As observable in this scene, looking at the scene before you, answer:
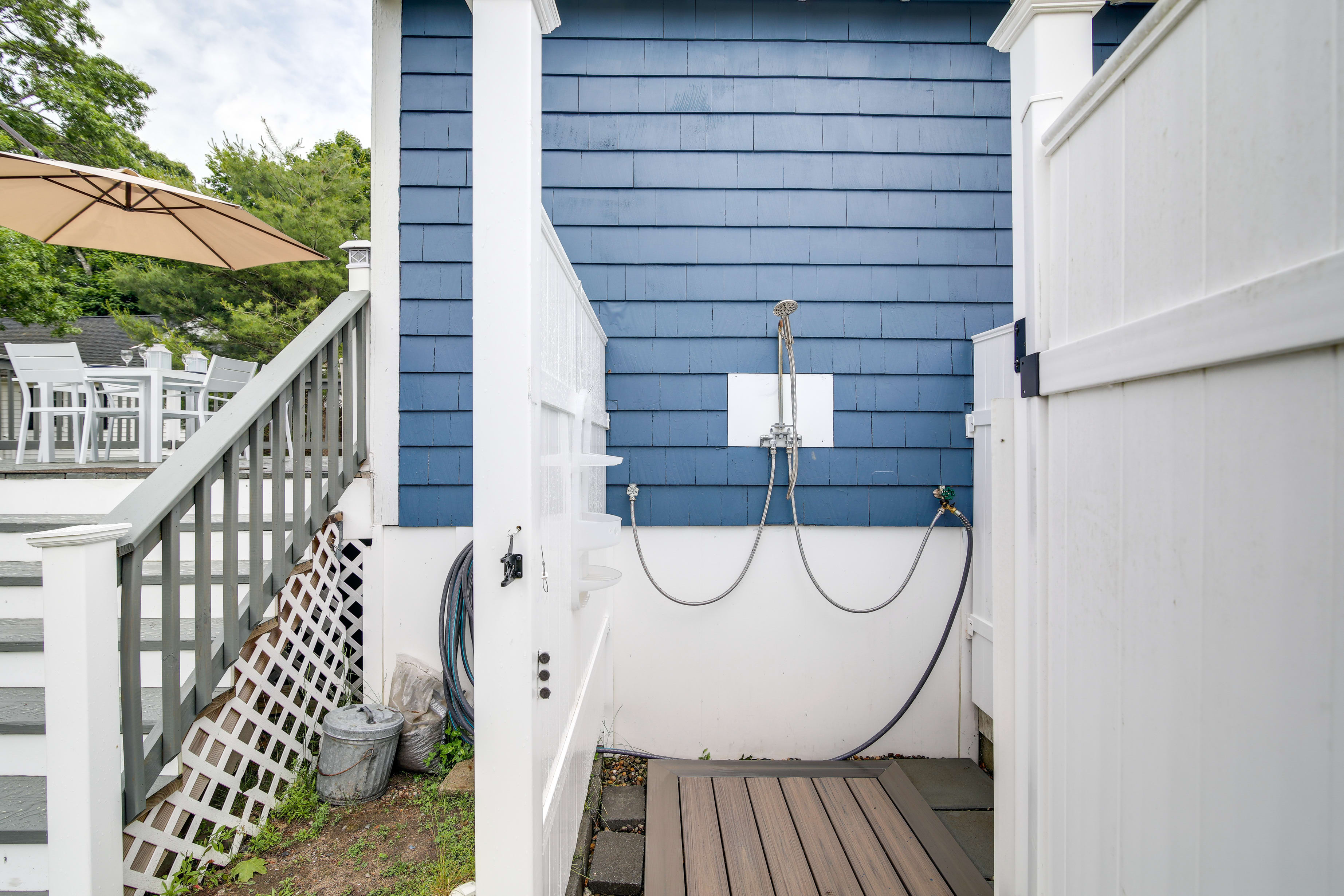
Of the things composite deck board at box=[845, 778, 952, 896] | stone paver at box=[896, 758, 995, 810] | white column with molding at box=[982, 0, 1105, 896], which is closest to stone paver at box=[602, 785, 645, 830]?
composite deck board at box=[845, 778, 952, 896]

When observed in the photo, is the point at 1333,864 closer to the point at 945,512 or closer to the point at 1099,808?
the point at 1099,808

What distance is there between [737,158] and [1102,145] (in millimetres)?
1985

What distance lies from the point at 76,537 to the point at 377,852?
1354 millimetres

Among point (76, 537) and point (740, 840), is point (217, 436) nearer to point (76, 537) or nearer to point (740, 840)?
point (76, 537)

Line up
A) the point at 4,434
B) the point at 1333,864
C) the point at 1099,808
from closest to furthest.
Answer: the point at 1333,864, the point at 1099,808, the point at 4,434

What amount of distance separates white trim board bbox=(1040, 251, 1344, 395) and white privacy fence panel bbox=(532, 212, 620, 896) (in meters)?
1.03

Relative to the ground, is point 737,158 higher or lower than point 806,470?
higher

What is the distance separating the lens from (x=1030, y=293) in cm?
122

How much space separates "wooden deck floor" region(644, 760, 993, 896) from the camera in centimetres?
176

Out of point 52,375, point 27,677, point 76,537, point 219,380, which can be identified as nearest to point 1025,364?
point 76,537

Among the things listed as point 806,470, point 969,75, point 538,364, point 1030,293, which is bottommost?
point 806,470

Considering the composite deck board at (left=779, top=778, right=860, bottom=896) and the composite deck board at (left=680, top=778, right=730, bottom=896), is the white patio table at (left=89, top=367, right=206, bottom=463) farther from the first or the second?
the composite deck board at (left=779, top=778, right=860, bottom=896)

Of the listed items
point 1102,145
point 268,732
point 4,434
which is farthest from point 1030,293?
point 4,434

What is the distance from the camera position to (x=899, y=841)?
196 cm
